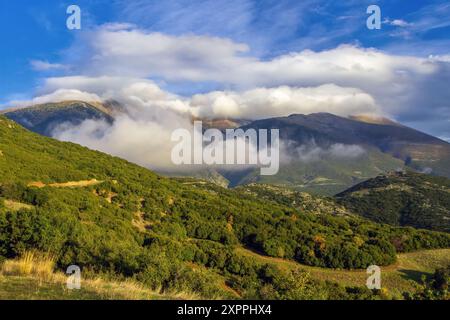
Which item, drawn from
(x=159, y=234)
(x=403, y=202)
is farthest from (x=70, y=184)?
(x=403, y=202)

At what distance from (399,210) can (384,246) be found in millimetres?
119230

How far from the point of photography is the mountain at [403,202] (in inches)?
5335

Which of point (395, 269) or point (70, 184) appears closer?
point (395, 269)

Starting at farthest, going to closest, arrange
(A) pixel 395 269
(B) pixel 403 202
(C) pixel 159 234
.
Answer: (B) pixel 403 202, (C) pixel 159 234, (A) pixel 395 269

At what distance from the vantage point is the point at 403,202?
15975 cm

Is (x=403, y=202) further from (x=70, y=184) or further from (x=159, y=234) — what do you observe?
(x=70, y=184)

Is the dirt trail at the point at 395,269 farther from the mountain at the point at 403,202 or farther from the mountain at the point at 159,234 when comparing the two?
the mountain at the point at 403,202

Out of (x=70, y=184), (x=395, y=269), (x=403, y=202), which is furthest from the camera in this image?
(x=403, y=202)

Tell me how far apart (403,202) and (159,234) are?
471 ft

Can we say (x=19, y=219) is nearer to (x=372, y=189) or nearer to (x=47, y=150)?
(x=47, y=150)

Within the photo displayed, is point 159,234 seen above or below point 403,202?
above

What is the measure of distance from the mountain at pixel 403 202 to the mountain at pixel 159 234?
277 feet

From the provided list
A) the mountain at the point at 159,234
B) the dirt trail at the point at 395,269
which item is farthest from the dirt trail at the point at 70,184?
the dirt trail at the point at 395,269
